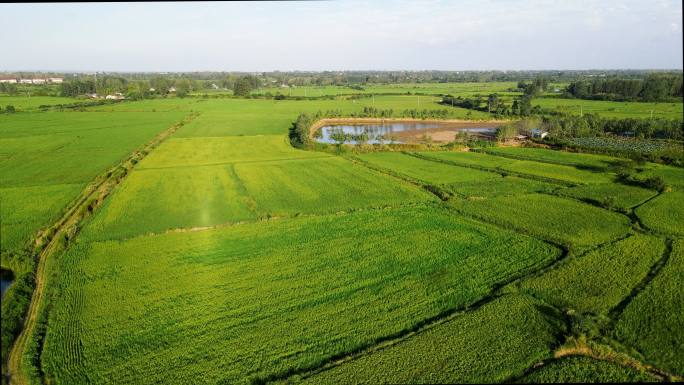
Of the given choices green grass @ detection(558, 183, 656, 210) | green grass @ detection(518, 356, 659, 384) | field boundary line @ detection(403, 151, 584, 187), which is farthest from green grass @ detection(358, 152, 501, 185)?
green grass @ detection(518, 356, 659, 384)

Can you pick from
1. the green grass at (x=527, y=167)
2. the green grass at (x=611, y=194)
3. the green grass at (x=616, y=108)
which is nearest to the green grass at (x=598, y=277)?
the green grass at (x=611, y=194)

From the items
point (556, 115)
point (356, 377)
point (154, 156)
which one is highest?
point (556, 115)

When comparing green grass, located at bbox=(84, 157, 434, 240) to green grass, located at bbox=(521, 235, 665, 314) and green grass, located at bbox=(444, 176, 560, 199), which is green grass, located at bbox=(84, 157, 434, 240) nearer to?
green grass, located at bbox=(444, 176, 560, 199)

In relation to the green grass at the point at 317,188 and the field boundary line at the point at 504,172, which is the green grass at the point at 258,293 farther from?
the field boundary line at the point at 504,172

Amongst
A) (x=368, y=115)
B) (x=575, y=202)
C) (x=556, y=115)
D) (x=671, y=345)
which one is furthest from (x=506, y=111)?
(x=671, y=345)

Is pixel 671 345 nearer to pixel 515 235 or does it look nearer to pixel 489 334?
pixel 489 334

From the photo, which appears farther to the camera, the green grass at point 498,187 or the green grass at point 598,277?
the green grass at point 498,187

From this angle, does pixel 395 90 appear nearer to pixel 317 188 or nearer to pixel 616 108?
pixel 616 108
